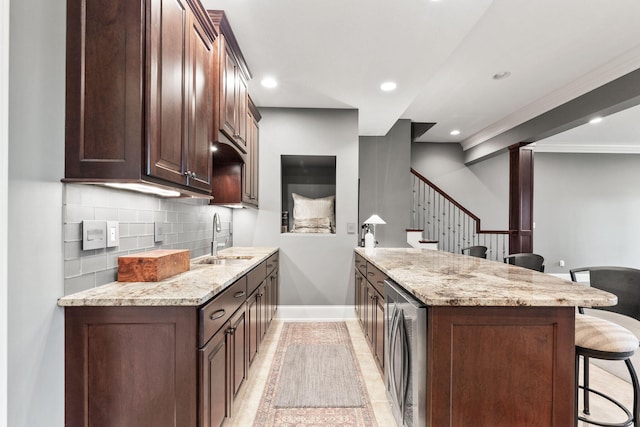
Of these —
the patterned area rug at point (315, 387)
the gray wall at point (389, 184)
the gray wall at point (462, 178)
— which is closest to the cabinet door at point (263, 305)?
the patterned area rug at point (315, 387)

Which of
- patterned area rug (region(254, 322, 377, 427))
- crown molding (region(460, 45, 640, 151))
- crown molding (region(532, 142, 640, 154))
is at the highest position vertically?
crown molding (region(460, 45, 640, 151))

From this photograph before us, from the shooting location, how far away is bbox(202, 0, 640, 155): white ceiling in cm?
207

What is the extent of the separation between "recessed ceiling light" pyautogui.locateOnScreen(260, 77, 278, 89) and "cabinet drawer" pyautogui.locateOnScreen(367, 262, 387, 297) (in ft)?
6.60

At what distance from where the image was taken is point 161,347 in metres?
1.27

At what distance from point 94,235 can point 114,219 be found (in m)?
0.18

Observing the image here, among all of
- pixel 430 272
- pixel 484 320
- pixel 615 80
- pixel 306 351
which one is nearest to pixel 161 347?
pixel 484 320

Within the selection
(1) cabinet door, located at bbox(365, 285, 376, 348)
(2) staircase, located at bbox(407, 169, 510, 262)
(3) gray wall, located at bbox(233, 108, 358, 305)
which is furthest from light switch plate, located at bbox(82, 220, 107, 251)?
(2) staircase, located at bbox(407, 169, 510, 262)

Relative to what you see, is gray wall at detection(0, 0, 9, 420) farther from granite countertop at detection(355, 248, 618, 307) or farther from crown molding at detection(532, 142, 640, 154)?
crown molding at detection(532, 142, 640, 154)

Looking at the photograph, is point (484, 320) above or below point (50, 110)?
below

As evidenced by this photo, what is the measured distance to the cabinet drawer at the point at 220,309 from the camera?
1306mm

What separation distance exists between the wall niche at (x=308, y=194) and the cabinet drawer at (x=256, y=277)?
4.01 ft

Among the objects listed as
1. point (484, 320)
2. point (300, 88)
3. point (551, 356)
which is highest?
point (300, 88)

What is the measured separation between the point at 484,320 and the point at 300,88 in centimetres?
274

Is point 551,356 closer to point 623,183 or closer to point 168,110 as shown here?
point 168,110
